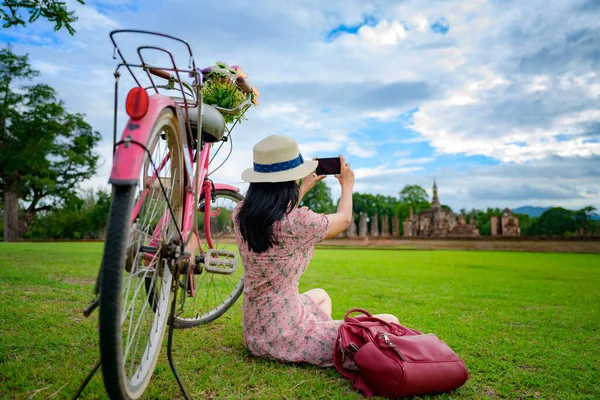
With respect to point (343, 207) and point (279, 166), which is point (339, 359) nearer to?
point (343, 207)

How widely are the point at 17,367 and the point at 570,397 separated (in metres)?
2.90

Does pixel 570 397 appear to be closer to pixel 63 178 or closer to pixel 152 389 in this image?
pixel 152 389

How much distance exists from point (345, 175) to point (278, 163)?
47cm


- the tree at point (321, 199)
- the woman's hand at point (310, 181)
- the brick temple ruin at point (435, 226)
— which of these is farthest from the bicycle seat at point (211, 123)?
the tree at point (321, 199)

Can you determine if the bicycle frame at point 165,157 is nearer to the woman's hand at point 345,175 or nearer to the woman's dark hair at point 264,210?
the woman's dark hair at point 264,210

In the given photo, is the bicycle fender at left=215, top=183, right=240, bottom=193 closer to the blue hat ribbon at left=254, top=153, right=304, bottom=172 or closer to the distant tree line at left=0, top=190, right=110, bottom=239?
the blue hat ribbon at left=254, top=153, right=304, bottom=172

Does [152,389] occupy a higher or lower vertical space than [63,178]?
lower

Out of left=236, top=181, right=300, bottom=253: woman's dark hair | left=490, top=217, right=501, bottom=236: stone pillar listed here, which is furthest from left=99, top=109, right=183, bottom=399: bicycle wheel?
left=490, top=217, right=501, bottom=236: stone pillar

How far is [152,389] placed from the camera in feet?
6.84

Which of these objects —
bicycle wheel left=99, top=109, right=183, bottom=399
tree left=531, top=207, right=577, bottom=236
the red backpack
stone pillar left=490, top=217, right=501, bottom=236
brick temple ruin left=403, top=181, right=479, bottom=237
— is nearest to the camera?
bicycle wheel left=99, top=109, right=183, bottom=399

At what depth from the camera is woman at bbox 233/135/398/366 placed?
7.66ft

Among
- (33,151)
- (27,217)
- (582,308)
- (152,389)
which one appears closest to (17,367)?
(152,389)

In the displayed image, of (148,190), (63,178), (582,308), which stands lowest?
(582,308)

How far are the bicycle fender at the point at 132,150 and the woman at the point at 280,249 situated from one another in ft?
2.44
